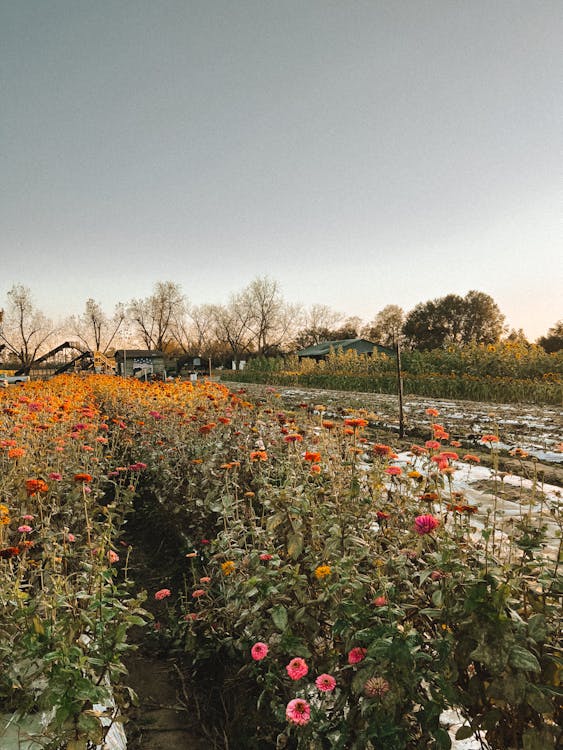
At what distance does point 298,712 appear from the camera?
1.45 meters

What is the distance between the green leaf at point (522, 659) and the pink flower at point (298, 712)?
67cm

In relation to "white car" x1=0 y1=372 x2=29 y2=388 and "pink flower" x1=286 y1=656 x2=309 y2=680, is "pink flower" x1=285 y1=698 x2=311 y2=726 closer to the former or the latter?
"pink flower" x1=286 y1=656 x2=309 y2=680

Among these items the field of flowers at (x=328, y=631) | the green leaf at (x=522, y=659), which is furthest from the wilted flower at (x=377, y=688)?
the green leaf at (x=522, y=659)

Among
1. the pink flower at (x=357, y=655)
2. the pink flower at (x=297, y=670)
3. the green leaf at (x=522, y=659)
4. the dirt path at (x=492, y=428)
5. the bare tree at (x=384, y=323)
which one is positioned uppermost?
the bare tree at (x=384, y=323)

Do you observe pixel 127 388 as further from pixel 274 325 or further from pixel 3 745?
pixel 274 325

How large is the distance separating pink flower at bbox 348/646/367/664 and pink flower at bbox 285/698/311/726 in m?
0.23

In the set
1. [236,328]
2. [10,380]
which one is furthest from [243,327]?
[10,380]

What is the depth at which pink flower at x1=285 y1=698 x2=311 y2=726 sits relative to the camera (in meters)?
1.43

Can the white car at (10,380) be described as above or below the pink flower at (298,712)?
above

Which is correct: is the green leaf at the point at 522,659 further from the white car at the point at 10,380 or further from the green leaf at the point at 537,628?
the white car at the point at 10,380

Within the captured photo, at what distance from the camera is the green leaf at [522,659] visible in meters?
1.22

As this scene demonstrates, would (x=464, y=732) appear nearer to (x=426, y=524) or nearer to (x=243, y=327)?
(x=426, y=524)

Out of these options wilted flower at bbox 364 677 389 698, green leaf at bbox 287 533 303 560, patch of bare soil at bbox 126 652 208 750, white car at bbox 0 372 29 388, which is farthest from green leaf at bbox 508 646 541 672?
white car at bbox 0 372 29 388

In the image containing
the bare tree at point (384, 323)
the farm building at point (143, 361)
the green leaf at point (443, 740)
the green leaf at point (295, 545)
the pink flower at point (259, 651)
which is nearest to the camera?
the green leaf at point (443, 740)
